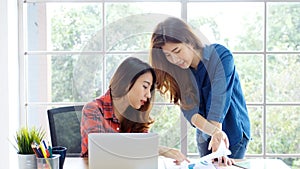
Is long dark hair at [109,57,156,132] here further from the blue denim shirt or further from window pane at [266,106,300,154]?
window pane at [266,106,300,154]

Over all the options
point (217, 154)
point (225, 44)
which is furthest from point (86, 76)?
point (225, 44)

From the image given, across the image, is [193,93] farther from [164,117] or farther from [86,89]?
[86,89]

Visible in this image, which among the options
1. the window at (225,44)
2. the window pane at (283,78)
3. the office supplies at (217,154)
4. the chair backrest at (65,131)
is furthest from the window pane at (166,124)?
the window pane at (283,78)

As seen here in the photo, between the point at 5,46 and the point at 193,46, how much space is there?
1.26 m

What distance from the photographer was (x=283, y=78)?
3.02 metres

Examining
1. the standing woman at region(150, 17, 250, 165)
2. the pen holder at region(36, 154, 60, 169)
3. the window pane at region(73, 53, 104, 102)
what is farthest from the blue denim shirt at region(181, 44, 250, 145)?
the pen holder at region(36, 154, 60, 169)

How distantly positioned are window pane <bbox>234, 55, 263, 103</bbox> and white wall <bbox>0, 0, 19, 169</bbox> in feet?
4.41

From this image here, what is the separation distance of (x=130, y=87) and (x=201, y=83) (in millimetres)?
415

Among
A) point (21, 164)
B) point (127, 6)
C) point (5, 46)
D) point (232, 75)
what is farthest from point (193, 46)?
point (5, 46)

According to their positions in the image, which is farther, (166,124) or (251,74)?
(251,74)

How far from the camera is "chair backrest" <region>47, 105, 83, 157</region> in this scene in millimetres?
2383

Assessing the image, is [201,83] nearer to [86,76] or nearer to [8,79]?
[86,76]

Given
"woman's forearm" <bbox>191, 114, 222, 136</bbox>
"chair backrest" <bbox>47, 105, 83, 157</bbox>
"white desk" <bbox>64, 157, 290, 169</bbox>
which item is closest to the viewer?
"white desk" <bbox>64, 157, 290, 169</bbox>

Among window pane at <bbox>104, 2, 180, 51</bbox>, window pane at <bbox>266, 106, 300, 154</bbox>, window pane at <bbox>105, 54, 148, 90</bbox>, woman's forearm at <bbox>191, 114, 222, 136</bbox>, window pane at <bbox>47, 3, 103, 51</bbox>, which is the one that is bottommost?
window pane at <bbox>266, 106, 300, 154</bbox>
